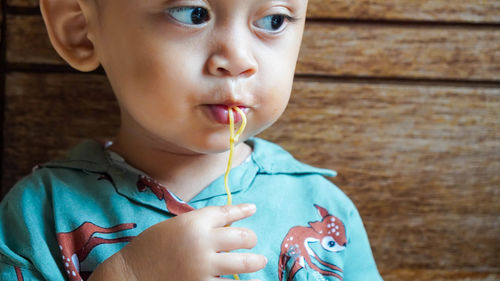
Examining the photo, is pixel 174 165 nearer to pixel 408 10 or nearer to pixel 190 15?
pixel 190 15

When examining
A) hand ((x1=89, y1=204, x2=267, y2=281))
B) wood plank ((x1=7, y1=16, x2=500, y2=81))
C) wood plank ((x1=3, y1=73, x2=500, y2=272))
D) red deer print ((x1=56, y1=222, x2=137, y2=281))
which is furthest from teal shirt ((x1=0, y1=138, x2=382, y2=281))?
wood plank ((x1=7, y1=16, x2=500, y2=81))

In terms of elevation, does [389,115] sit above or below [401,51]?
below

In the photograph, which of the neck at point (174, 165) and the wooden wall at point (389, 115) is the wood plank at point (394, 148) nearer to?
the wooden wall at point (389, 115)

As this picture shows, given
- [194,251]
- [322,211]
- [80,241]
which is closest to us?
[194,251]

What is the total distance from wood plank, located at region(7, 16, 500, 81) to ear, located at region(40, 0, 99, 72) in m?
0.49

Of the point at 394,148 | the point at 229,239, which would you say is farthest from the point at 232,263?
the point at 394,148

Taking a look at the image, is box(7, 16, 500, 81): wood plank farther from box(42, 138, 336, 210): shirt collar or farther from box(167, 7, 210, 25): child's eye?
box(167, 7, 210, 25): child's eye

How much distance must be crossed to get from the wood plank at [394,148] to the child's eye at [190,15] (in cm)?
44

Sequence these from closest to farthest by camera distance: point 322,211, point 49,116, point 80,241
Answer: point 80,241, point 322,211, point 49,116

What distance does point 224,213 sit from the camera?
881mm

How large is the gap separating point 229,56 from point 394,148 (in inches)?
24.2

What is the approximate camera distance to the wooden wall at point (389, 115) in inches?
50.4

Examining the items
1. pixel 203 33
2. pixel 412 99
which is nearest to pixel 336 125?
pixel 412 99

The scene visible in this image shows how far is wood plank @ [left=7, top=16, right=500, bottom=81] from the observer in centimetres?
130
